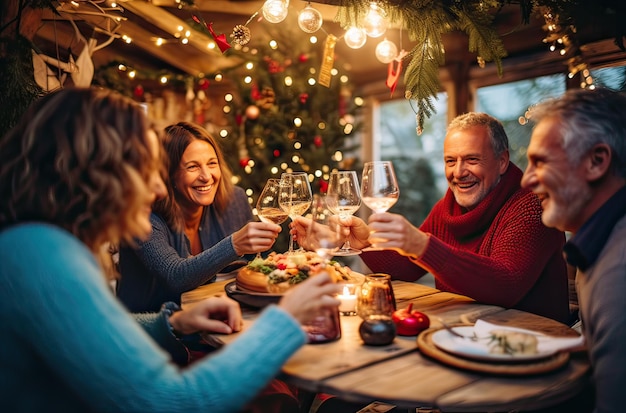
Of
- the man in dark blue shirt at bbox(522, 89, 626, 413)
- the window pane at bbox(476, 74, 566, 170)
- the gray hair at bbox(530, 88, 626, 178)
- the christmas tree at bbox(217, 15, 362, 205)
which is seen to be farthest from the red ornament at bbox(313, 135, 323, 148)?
the gray hair at bbox(530, 88, 626, 178)

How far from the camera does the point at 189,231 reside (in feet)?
9.00

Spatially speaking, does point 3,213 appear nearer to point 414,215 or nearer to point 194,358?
point 194,358

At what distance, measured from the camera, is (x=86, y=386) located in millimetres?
1032

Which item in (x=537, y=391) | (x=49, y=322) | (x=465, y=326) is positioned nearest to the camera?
(x=49, y=322)

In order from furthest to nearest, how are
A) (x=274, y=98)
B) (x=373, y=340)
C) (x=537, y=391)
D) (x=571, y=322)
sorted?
(x=274, y=98) → (x=571, y=322) → (x=373, y=340) → (x=537, y=391)

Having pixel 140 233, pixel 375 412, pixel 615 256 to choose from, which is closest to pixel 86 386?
pixel 140 233

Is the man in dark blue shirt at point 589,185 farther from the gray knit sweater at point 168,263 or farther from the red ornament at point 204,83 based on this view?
the red ornament at point 204,83

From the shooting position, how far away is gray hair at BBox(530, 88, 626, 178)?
149cm

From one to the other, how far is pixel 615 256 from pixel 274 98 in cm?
359

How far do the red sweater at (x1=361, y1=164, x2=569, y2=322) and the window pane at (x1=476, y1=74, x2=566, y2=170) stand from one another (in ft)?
6.26

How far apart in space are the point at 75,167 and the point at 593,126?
136 centimetres

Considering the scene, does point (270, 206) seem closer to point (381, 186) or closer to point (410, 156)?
point (381, 186)

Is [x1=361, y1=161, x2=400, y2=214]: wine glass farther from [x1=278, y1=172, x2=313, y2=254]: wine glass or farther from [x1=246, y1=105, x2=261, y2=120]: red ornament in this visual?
[x1=246, y1=105, x2=261, y2=120]: red ornament

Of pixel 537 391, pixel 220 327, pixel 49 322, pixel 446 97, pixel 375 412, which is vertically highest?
pixel 446 97
